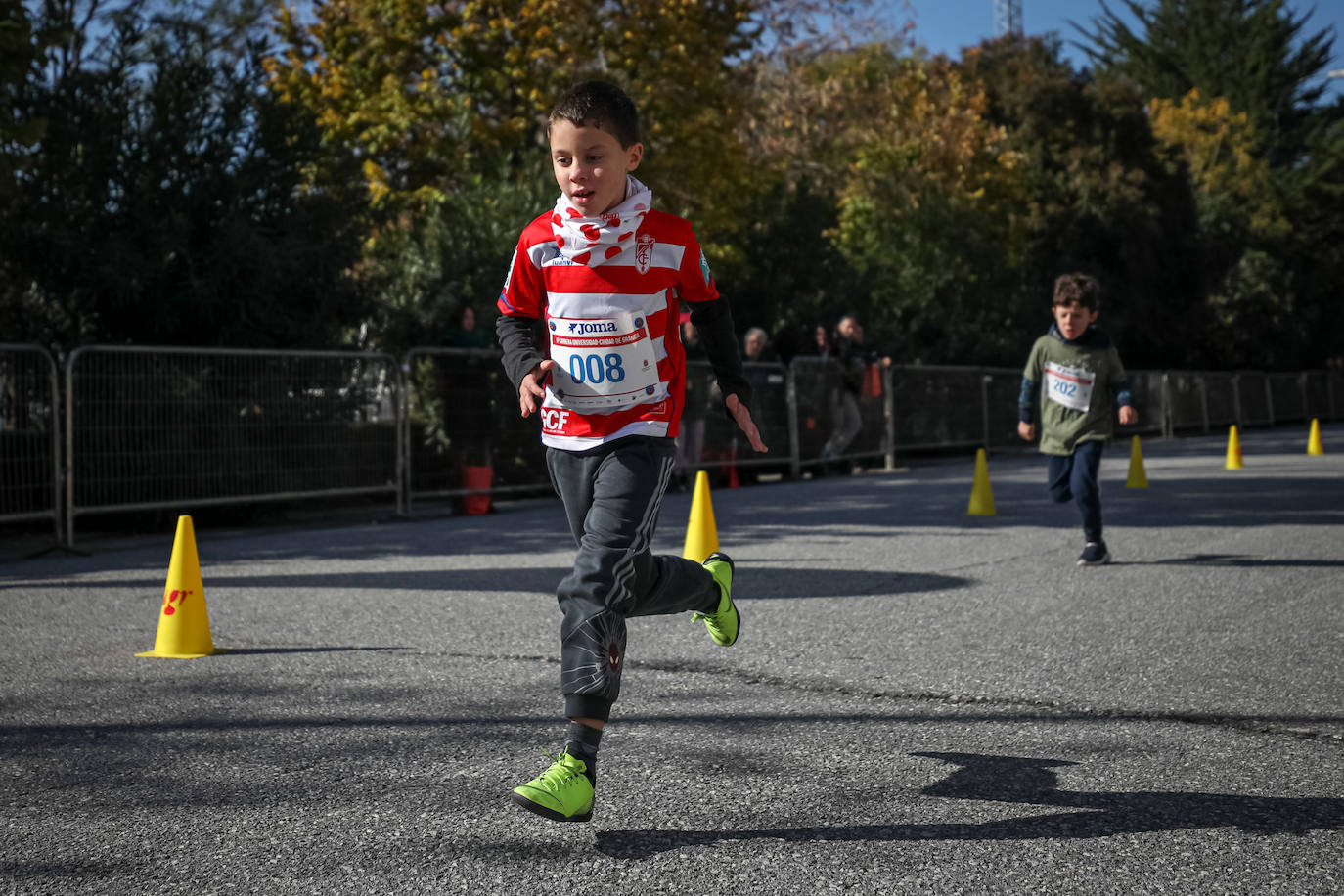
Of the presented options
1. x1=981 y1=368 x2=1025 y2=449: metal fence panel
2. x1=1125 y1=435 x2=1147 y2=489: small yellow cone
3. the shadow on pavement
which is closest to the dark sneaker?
the shadow on pavement

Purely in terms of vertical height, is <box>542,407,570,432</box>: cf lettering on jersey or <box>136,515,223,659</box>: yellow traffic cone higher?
<box>542,407,570,432</box>: cf lettering on jersey

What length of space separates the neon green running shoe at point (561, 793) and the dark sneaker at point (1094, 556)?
240 inches

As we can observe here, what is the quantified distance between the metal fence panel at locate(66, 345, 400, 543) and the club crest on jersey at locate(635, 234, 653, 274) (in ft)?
25.6

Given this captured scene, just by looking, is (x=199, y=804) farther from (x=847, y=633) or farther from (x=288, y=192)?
(x=288, y=192)

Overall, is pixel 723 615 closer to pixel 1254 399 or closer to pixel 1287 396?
pixel 1254 399

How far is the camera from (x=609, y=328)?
152 inches

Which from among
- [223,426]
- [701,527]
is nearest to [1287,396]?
[223,426]

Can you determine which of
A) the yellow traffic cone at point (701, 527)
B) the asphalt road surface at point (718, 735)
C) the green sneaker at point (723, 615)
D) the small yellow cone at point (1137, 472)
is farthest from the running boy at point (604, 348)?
the small yellow cone at point (1137, 472)

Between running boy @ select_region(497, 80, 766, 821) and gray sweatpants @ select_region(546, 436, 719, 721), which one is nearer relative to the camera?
gray sweatpants @ select_region(546, 436, 719, 721)

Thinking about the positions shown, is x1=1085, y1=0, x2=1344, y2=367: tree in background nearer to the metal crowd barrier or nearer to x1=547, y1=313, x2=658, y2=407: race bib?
the metal crowd barrier

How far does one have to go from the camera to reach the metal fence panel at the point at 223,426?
10.9 meters

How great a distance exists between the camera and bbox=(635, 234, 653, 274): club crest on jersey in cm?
391

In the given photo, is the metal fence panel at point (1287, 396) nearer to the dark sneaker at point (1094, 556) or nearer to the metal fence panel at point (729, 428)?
the metal fence panel at point (729, 428)

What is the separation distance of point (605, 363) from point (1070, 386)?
584 cm
